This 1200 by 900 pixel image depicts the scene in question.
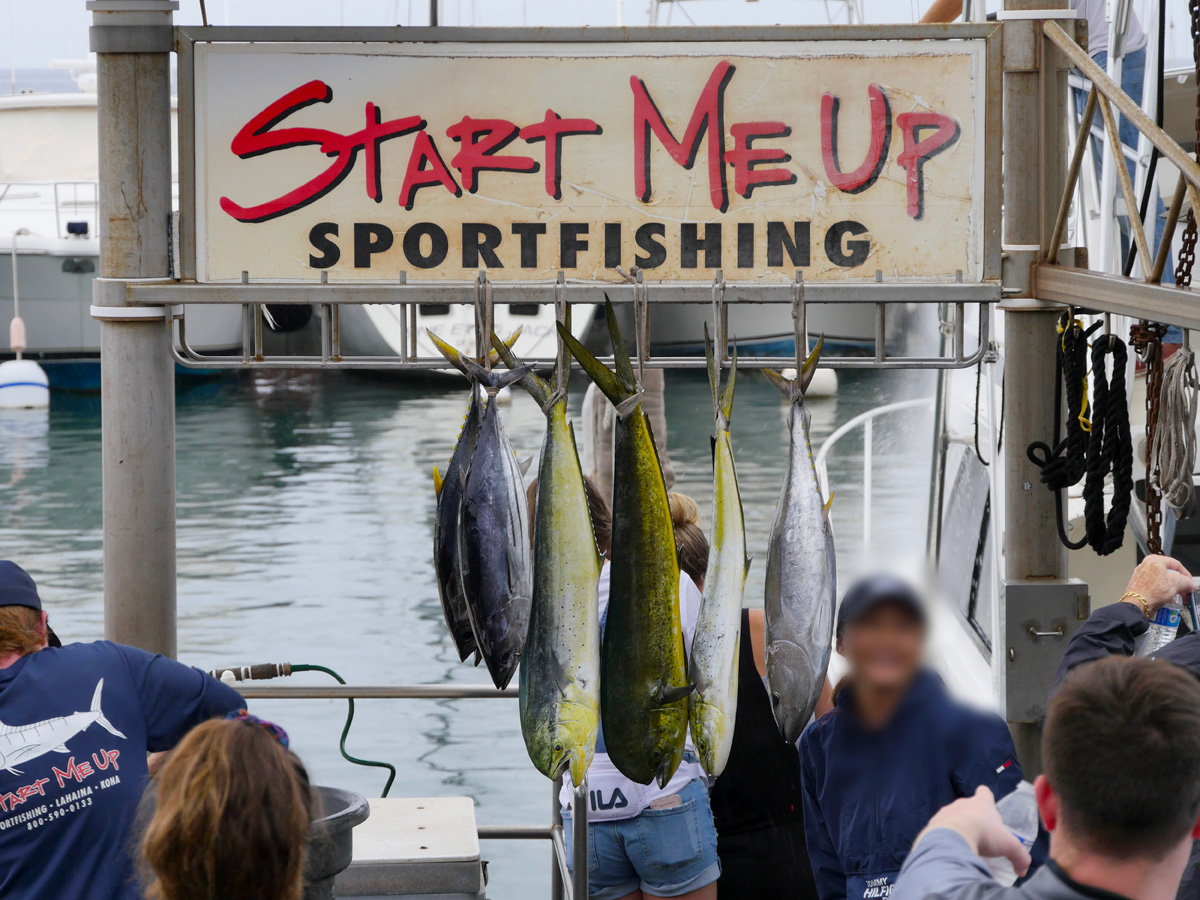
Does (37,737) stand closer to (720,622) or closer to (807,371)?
(720,622)

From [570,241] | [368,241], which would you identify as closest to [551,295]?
[570,241]

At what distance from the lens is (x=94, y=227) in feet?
93.2

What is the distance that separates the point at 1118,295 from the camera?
2.97 m

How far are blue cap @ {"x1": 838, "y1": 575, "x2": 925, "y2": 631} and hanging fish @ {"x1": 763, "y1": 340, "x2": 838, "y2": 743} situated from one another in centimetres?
4

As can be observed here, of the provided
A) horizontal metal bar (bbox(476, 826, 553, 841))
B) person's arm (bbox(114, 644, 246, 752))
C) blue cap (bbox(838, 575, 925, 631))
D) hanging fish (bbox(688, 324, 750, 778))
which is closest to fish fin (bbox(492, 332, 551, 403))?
hanging fish (bbox(688, 324, 750, 778))

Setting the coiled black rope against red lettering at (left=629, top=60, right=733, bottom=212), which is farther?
the coiled black rope

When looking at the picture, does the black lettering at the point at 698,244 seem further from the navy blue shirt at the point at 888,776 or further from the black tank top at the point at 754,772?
the navy blue shirt at the point at 888,776

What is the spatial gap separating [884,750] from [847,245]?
50.6 inches

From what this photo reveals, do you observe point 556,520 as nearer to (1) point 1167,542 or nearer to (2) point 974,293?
(2) point 974,293

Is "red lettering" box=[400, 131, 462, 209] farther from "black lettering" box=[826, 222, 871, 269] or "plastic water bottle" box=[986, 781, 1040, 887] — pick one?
"plastic water bottle" box=[986, 781, 1040, 887]

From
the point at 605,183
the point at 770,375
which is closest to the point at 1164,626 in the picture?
the point at 770,375

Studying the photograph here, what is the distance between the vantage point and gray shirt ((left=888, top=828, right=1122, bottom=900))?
1.71 meters

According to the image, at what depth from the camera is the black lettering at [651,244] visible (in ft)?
10.4

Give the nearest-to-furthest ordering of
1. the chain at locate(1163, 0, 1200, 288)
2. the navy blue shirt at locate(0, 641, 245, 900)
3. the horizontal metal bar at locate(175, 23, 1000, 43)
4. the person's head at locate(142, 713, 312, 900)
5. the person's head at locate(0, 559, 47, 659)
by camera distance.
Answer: the person's head at locate(142, 713, 312, 900)
the navy blue shirt at locate(0, 641, 245, 900)
the person's head at locate(0, 559, 47, 659)
the chain at locate(1163, 0, 1200, 288)
the horizontal metal bar at locate(175, 23, 1000, 43)
